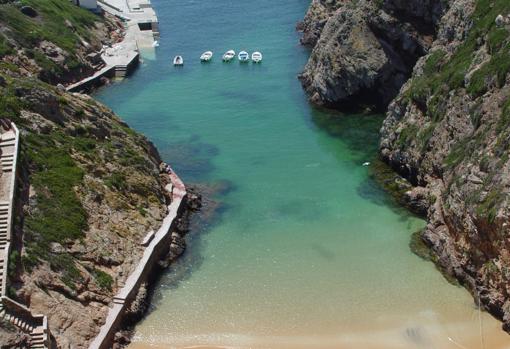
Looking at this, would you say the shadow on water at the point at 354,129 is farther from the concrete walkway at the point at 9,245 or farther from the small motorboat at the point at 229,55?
the concrete walkway at the point at 9,245

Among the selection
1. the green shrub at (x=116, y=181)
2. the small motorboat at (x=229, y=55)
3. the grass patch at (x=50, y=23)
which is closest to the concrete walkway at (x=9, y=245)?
the green shrub at (x=116, y=181)

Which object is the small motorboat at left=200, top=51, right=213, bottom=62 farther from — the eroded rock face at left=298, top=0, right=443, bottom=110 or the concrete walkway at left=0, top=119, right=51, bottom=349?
the concrete walkway at left=0, top=119, right=51, bottom=349

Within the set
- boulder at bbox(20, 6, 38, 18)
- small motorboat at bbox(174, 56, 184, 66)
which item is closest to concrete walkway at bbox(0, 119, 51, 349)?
small motorboat at bbox(174, 56, 184, 66)

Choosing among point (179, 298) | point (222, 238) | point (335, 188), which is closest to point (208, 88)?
point (335, 188)

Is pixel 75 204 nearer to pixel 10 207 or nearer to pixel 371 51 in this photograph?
pixel 10 207

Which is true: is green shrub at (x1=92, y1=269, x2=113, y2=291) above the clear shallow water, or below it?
above

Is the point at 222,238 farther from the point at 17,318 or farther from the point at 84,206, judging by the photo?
the point at 17,318

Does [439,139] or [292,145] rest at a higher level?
[439,139]
